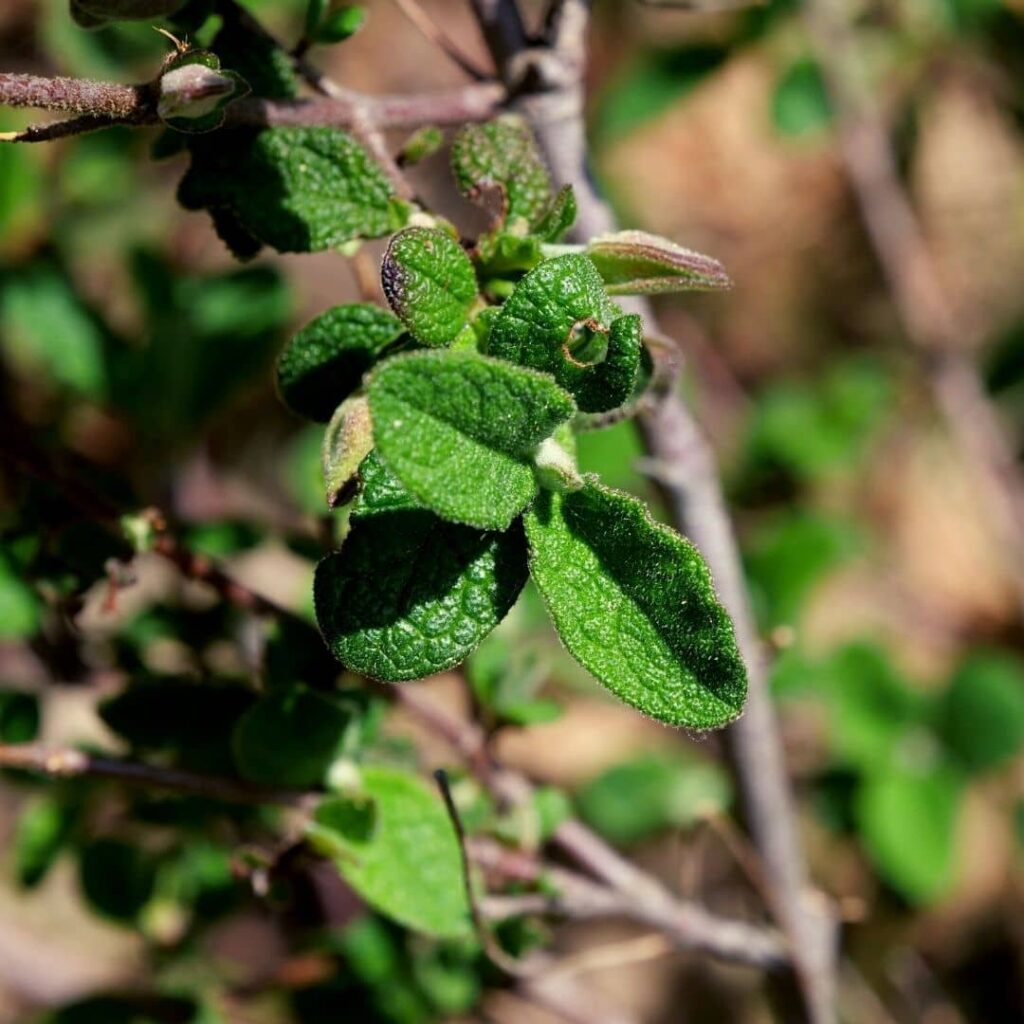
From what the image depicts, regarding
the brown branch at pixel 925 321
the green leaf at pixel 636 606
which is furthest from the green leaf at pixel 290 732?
the brown branch at pixel 925 321

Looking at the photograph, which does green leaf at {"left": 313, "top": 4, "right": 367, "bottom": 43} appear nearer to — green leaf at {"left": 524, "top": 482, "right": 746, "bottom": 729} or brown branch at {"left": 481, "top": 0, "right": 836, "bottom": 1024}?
brown branch at {"left": 481, "top": 0, "right": 836, "bottom": 1024}

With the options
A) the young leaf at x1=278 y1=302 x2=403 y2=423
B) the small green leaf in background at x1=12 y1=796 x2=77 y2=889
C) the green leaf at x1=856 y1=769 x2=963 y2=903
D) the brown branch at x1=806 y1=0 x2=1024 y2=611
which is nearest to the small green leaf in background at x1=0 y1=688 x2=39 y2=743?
the small green leaf in background at x1=12 y1=796 x2=77 y2=889

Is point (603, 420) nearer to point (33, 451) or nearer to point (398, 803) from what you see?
point (398, 803)

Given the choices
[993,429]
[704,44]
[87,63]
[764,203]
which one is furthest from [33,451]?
[764,203]

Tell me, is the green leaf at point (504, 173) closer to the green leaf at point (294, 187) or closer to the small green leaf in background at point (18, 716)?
the green leaf at point (294, 187)

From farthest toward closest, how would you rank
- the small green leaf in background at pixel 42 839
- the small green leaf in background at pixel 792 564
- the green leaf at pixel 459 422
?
the small green leaf in background at pixel 792 564 < the small green leaf in background at pixel 42 839 < the green leaf at pixel 459 422
